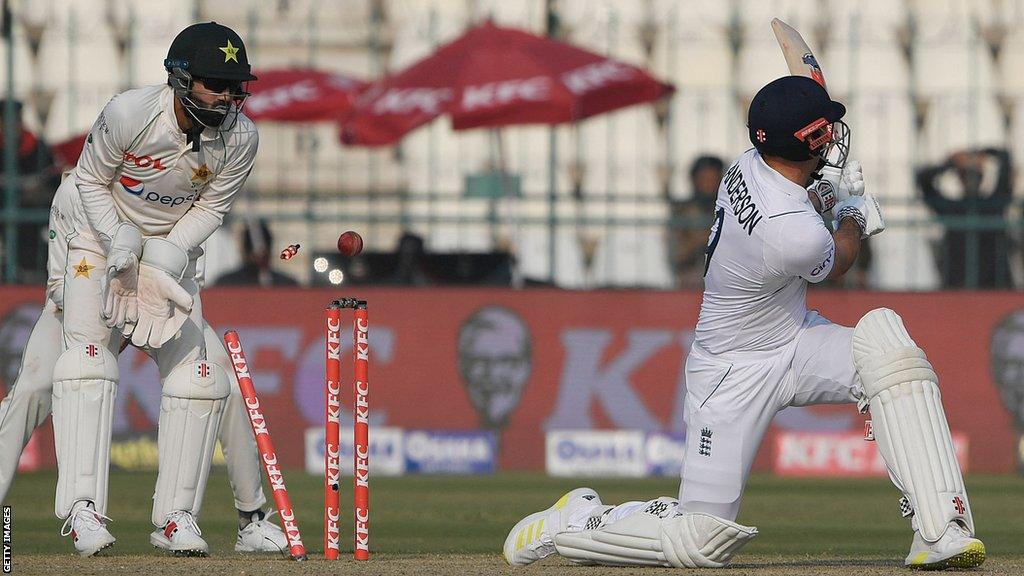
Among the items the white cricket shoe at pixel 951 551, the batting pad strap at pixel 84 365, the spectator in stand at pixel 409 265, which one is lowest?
the white cricket shoe at pixel 951 551

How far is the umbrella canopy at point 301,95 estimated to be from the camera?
15.2 metres

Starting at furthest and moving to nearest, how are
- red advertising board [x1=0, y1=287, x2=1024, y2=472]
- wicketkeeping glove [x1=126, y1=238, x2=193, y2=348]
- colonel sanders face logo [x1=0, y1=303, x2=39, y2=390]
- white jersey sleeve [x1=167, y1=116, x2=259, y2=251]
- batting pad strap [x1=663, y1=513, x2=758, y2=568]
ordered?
1. red advertising board [x1=0, y1=287, x2=1024, y2=472]
2. colonel sanders face logo [x1=0, y1=303, x2=39, y2=390]
3. white jersey sleeve [x1=167, y1=116, x2=259, y2=251]
4. wicketkeeping glove [x1=126, y1=238, x2=193, y2=348]
5. batting pad strap [x1=663, y1=513, x2=758, y2=568]

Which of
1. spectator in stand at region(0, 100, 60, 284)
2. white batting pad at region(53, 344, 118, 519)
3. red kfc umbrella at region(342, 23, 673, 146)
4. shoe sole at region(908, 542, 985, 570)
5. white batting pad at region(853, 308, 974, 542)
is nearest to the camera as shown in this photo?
shoe sole at region(908, 542, 985, 570)

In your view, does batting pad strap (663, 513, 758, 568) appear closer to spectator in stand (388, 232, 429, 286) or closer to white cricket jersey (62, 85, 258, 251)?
white cricket jersey (62, 85, 258, 251)

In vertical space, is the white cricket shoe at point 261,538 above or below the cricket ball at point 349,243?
below

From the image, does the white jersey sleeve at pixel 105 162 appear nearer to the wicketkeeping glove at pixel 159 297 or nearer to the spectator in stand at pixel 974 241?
the wicketkeeping glove at pixel 159 297

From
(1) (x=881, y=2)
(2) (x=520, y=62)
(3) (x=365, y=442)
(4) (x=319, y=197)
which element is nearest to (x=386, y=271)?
(4) (x=319, y=197)

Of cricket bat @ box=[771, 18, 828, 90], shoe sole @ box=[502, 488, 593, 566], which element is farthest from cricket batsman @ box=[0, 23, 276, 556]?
cricket bat @ box=[771, 18, 828, 90]

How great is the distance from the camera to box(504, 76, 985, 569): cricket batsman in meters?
6.86

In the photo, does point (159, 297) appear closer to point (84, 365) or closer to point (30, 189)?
point (84, 365)

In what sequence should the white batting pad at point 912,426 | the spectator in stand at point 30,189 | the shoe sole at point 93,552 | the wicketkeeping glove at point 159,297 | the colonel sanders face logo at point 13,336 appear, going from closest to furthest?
the white batting pad at point 912,426
the shoe sole at point 93,552
the wicketkeeping glove at point 159,297
the colonel sanders face logo at point 13,336
the spectator in stand at point 30,189

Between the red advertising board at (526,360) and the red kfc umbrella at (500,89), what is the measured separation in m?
1.30

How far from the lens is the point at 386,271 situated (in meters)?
14.8

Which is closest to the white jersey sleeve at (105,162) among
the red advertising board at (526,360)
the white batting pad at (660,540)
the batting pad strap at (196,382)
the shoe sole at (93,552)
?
the batting pad strap at (196,382)
